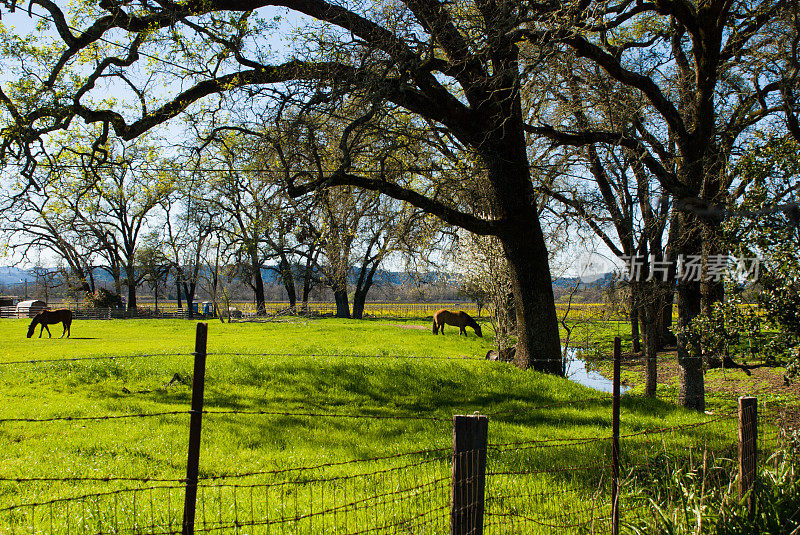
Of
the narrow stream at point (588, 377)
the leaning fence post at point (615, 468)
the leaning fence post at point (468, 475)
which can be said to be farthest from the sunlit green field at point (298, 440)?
the narrow stream at point (588, 377)

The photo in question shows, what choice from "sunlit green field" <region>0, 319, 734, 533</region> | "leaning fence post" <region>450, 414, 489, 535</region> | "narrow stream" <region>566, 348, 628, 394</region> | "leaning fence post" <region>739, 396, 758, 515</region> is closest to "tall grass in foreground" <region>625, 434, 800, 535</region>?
"leaning fence post" <region>739, 396, 758, 515</region>

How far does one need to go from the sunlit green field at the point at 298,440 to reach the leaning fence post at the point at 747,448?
122cm

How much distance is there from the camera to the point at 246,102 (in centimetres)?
1213

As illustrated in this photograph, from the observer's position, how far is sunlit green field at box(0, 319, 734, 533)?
508 centimetres

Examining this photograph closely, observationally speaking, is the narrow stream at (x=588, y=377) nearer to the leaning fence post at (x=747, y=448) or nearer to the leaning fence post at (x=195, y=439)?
the leaning fence post at (x=747, y=448)

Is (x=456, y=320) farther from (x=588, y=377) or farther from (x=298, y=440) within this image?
(x=298, y=440)

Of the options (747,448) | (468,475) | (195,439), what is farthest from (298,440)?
(747,448)

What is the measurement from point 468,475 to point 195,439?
1810mm

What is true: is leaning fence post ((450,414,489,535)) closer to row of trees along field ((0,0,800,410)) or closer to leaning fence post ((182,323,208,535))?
leaning fence post ((182,323,208,535))

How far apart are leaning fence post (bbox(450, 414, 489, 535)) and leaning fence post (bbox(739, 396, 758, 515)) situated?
3.06m

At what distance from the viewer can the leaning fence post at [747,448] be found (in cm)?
491

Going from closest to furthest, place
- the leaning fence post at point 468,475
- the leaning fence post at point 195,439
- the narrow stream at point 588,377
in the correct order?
1. the leaning fence post at point 468,475
2. the leaning fence post at point 195,439
3. the narrow stream at point 588,377

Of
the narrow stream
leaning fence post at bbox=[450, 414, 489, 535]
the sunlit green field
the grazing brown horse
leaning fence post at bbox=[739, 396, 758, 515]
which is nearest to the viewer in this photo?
leaning fence post at bbox=[450, 414, 489, 535]

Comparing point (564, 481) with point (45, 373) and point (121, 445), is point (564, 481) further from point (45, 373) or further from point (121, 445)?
point (45, 373)
